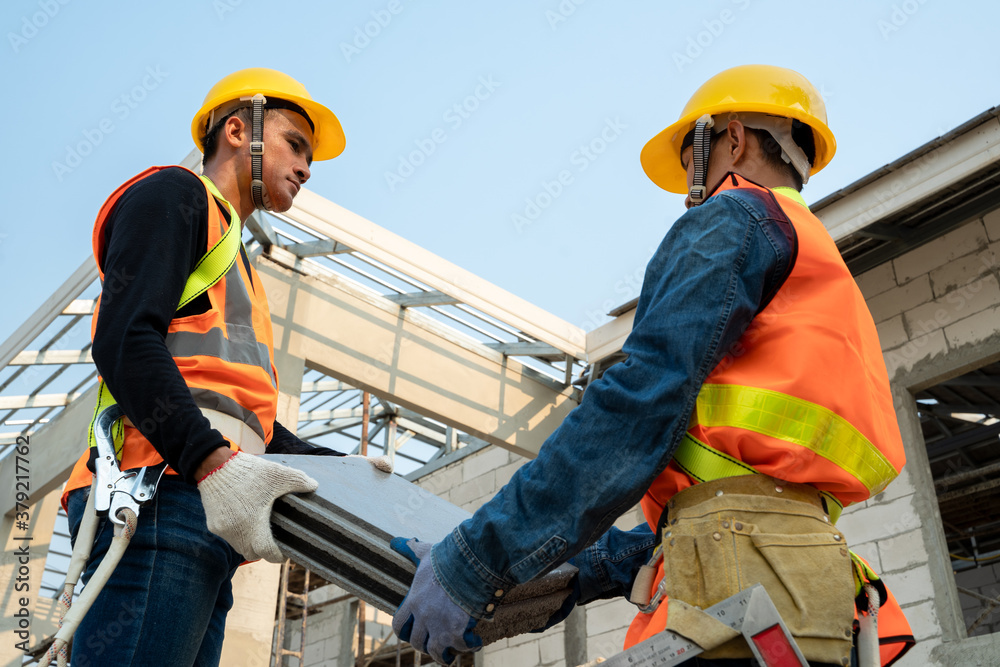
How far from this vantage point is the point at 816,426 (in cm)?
189

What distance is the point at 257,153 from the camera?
2.86 m

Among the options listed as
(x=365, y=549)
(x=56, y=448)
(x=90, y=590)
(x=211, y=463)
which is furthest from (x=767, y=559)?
(x=56, y=448)

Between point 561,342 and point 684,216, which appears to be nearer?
point 684,216

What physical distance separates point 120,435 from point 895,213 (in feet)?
19.7

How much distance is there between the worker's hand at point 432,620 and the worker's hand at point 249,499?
318mm

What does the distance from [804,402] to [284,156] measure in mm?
1737

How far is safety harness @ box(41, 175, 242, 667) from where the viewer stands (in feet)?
6.48

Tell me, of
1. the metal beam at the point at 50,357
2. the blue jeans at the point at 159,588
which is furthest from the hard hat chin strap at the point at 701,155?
the metal beam at the point at 50,357

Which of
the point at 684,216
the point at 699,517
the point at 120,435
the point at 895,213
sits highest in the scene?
the point at 895,213

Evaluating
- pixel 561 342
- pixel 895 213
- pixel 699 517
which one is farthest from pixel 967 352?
pixel 699 517

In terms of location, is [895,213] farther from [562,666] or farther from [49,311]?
[49,311]

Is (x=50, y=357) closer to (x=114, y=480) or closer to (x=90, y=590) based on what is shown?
(x=114, y=480)

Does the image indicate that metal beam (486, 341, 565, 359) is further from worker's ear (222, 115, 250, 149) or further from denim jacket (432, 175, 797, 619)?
denim jacket (432, 175, 797, 619)

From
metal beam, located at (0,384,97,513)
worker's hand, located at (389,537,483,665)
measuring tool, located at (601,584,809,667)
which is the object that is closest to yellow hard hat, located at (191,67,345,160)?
worker's hand, located at (389,537,483,665)
